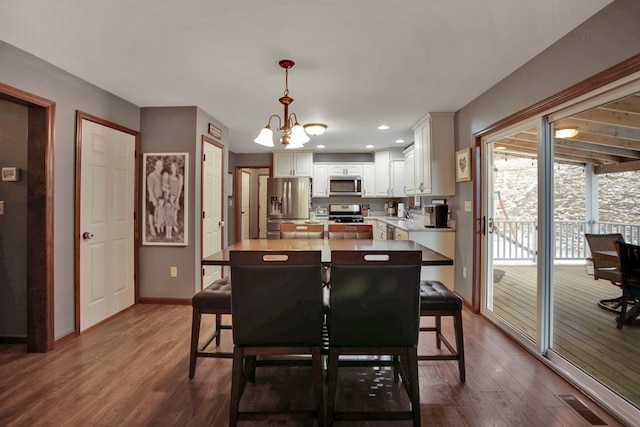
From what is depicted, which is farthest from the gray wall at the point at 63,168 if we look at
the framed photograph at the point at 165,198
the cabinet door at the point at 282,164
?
the cabinet door at the point at 282,164

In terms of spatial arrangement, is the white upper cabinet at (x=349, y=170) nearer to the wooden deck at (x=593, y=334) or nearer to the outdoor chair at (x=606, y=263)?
the wooden deck at (x=593, y=334)

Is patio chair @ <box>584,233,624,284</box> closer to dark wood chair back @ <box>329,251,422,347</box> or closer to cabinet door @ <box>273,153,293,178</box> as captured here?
dark wood chair back @ <box>329,251,422,347</box>

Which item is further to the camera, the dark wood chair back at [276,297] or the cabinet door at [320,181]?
the cabinet door at [320,181]

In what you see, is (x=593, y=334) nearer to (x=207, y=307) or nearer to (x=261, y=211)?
(x=207, y=307)

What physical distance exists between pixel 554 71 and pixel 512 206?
184cm

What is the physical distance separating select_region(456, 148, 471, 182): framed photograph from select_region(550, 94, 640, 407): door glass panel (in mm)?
1102

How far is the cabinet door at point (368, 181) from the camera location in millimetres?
6309

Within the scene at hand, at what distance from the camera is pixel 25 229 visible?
2604 millimetres

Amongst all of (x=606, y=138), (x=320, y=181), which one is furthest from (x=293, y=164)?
(x=606, y=138)

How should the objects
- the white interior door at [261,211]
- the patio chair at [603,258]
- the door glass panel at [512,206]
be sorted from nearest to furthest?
the patio chair at [603,258] < the door glass panel at [512,206] < the white interior door at [261,211]

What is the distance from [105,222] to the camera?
10.4 ft

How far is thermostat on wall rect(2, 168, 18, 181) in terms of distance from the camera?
2562mm

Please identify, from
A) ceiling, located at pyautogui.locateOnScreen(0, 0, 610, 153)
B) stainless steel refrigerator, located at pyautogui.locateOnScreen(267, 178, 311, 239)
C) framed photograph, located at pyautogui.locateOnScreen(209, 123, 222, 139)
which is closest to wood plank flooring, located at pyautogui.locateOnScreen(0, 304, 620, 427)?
ceiling, located at pyautogui.locateOnScreen(0, 0, 610, 153)

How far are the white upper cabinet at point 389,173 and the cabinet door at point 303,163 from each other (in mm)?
1299
